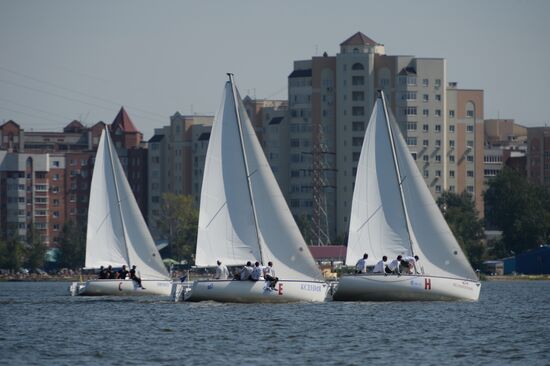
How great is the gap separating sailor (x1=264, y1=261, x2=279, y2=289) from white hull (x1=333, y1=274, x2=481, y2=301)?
332cm

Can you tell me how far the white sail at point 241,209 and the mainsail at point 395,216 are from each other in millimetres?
3045

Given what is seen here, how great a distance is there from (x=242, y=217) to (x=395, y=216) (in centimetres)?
701

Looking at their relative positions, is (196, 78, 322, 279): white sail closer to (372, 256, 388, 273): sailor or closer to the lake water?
the lake water

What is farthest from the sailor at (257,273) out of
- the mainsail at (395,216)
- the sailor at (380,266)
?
the sailor at (380,266)

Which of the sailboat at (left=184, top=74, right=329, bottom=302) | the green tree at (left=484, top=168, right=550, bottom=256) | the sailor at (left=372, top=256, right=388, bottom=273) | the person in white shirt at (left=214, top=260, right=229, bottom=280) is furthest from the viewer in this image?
the green tree at (left=484, top=168, right=550, bottom=256)

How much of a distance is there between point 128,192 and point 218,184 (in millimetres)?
21211

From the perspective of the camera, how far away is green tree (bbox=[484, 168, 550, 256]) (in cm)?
17400

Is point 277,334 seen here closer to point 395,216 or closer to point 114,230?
point 395,216

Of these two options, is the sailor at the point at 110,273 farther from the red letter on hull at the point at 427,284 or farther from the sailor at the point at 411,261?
the red letter on hull at the point at 427,284

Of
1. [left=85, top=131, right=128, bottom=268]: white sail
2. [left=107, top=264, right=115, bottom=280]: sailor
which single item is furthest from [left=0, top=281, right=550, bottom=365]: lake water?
[left=85, top=131, right=128, bottom=268]: white sail

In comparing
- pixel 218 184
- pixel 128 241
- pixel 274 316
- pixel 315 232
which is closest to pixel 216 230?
pixel 218 184

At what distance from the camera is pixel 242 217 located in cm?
6981

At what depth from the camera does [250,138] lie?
7025cm

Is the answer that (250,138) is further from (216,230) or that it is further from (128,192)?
(128,192)
